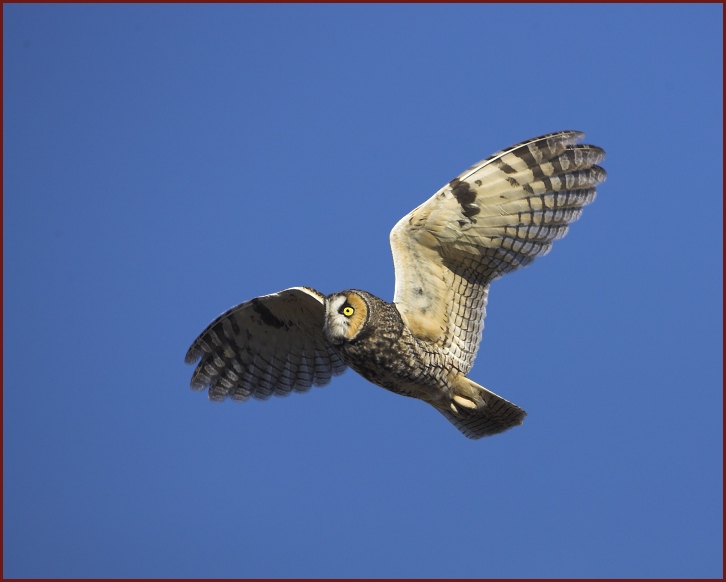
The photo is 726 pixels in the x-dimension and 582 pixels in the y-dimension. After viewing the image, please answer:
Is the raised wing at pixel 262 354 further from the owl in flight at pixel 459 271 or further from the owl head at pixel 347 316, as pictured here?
the owl head at pixel 347 316

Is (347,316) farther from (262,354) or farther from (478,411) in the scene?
(262,354)

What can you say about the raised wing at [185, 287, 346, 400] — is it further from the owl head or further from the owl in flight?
the owl head

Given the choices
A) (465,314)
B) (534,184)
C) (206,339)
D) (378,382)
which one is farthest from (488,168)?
(206,339)

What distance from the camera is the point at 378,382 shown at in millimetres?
7977

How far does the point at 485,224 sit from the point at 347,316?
1.10 meters

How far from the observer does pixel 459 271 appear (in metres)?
8.04

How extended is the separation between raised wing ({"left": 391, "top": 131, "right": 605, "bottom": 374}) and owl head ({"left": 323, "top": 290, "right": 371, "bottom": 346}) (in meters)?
0.41

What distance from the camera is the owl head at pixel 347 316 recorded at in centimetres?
766

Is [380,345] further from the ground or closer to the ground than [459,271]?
closer to the ground

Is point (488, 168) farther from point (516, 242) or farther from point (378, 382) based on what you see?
point (378, 382)

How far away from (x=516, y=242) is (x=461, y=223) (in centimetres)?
41

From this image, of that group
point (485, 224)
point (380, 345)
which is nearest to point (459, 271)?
point (485, 224)

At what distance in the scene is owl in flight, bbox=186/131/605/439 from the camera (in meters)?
7.73

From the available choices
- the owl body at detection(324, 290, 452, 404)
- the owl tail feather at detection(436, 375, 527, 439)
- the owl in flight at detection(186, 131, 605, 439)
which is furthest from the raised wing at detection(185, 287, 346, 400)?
the owl tail feather at detection(436, 375, 527, 439)
